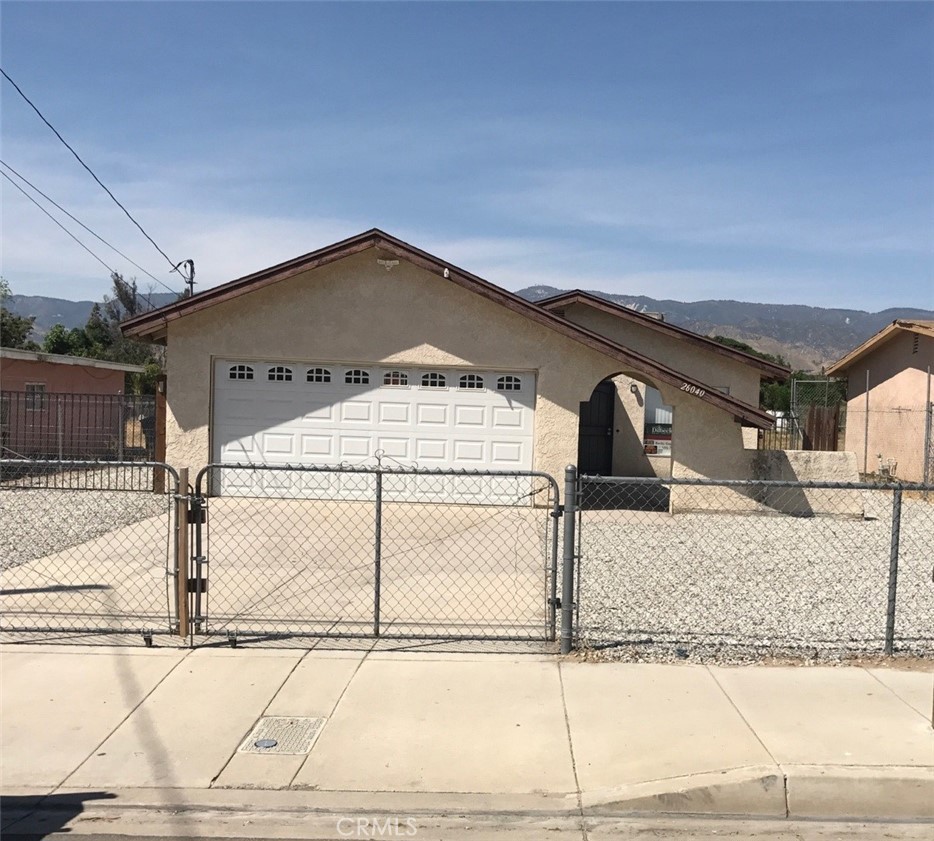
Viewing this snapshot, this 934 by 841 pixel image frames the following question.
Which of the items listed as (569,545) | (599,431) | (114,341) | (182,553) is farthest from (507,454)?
(114,341)

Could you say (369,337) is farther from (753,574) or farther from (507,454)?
(753,574)

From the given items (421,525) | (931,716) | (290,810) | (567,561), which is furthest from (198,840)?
(421,525)

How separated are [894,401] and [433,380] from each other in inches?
587

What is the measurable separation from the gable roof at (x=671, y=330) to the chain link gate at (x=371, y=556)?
20.3 ft

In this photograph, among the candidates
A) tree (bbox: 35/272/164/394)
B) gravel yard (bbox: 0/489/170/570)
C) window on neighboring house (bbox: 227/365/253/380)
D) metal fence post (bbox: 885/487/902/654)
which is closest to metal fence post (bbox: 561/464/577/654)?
metal fence post (bbox: 885/487/902/654)

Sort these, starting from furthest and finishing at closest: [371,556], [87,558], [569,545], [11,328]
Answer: [11,328] < [371,556] < [87,558] < [569,545]

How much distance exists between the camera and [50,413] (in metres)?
22.1

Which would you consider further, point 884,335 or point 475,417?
point 884,335

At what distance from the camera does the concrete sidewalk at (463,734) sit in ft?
15.8

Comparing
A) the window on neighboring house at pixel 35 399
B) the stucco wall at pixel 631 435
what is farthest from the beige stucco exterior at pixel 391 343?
the window on neighboring house at pixel 35 399

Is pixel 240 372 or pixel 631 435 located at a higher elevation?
pixel 240 372

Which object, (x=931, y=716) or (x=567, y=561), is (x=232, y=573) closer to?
(x=567, y=561)

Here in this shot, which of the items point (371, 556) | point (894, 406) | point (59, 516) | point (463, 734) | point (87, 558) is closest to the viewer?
point (463, 734)

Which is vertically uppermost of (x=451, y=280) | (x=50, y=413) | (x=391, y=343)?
(x=451, y=280)
